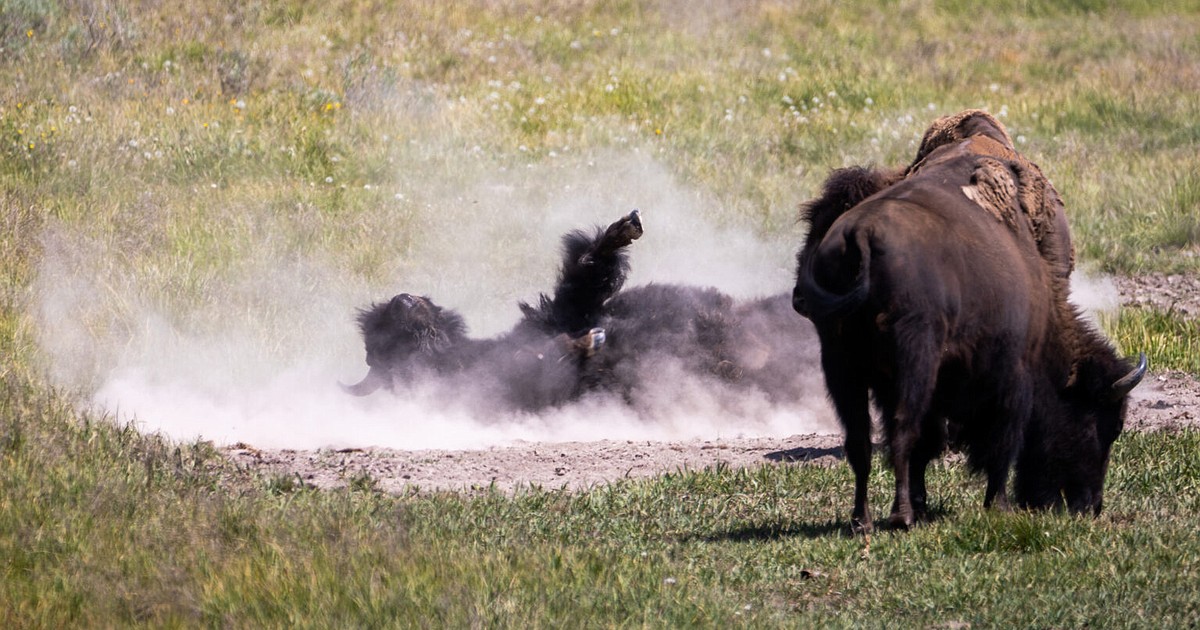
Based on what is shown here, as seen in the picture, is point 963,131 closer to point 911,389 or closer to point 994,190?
point 994,190

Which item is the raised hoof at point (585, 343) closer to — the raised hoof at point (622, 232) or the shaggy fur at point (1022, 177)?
the raised hoof at point (622, 232)

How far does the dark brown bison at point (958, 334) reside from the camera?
202 inches

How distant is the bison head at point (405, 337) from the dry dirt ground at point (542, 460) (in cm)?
95

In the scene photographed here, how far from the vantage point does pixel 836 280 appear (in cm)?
528

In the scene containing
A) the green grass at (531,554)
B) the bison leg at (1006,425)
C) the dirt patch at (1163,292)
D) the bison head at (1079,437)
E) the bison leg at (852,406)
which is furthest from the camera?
the dirt patch at (1163,292)

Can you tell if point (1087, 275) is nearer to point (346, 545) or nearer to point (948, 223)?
point (948, 223)

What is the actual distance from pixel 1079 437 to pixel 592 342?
9.89ft

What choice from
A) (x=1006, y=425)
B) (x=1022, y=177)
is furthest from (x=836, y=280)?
(x=1022, y=177)

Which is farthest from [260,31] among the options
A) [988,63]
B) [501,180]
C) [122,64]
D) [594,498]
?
[594,498]

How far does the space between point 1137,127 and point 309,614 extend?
1495 cm

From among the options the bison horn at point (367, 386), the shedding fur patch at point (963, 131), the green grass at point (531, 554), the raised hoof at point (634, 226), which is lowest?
the green grass at point (531, 554)

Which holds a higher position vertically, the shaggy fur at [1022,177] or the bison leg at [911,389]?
the shaggy fur at [1022,177]

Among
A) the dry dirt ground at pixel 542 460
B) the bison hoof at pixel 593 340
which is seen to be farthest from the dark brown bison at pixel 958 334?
the bison hoof at pixel 593 340

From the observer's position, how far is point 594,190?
13.5m
